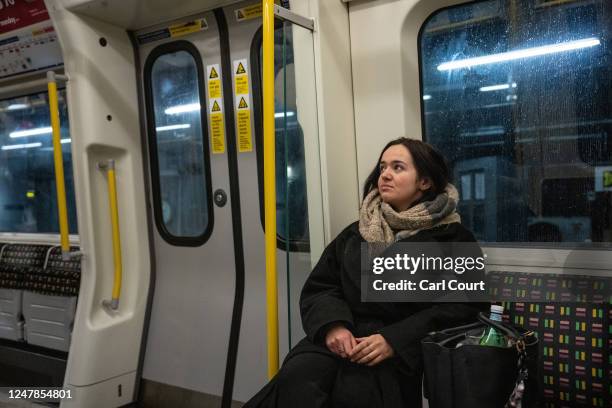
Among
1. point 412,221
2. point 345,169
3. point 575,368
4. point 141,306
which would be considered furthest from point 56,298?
point 575,368

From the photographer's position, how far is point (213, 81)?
10.1 feet

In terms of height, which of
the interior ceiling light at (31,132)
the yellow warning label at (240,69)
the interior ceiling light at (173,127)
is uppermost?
the yellow warning label at (240,69)

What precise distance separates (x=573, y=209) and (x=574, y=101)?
0.46m

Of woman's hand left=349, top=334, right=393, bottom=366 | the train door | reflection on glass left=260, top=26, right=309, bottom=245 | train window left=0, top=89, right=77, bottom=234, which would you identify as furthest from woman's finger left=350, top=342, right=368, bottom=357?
train window left=0, top=89, right=77, bottom=234

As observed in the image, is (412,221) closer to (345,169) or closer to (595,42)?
(345,169)

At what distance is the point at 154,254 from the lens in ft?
11.3

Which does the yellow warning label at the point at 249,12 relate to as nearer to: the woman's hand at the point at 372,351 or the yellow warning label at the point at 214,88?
the yellow warning label at the point at 214,88

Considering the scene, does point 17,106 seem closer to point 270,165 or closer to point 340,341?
point 270,165

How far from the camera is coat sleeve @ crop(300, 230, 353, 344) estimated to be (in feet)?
6.14

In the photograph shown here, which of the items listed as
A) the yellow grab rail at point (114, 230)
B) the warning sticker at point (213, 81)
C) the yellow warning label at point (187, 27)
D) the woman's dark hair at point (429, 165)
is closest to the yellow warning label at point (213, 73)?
the warning sticker at point (213, 81)

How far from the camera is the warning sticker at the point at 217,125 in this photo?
3.08m

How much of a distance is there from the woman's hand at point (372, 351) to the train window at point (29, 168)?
3.17m

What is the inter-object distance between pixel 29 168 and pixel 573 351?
4382mm

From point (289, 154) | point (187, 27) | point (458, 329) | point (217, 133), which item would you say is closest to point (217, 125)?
point (217, 133)
